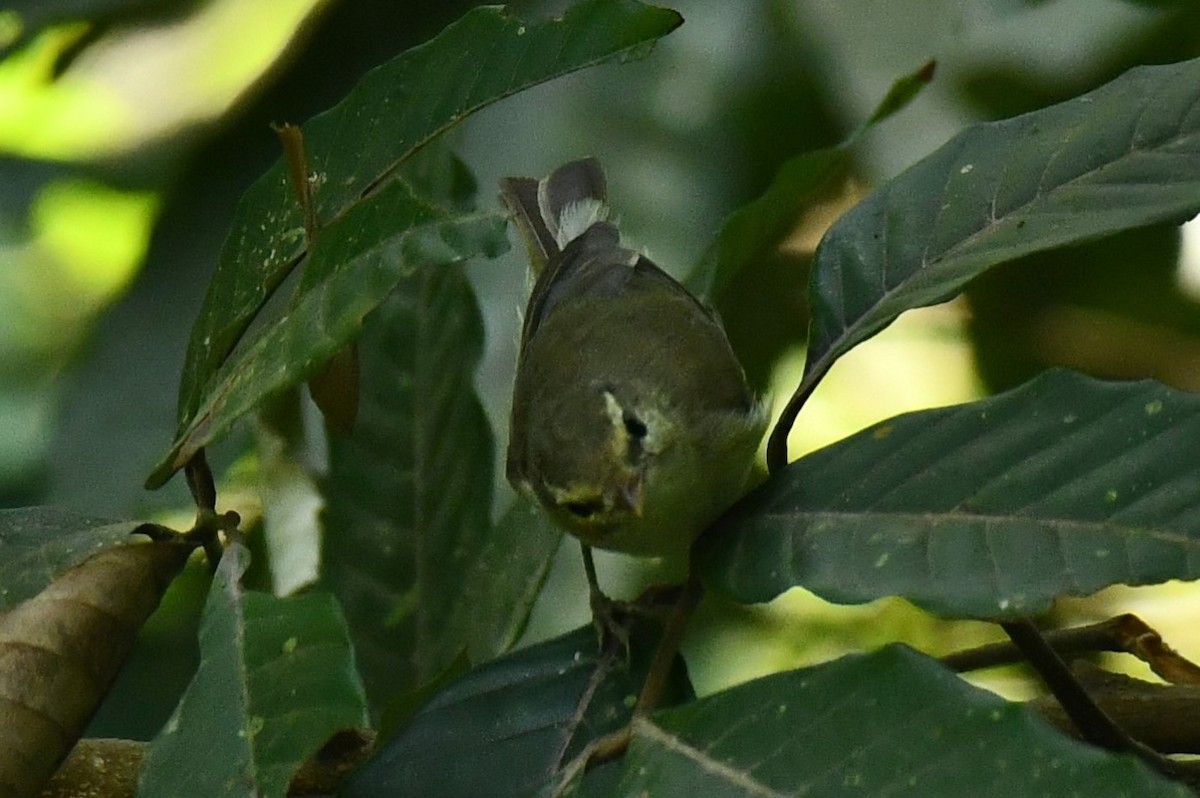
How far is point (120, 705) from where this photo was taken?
1.59m

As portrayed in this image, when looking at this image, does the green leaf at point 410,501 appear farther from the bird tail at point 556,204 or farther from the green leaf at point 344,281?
the green leaf at point 344,281

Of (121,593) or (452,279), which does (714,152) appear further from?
(121,593)

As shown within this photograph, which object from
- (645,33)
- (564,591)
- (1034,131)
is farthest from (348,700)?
(564,591)

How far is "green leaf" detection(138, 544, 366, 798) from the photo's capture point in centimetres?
53

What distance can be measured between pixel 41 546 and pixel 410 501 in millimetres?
452

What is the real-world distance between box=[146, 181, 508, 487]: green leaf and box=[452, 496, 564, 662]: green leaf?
35cm

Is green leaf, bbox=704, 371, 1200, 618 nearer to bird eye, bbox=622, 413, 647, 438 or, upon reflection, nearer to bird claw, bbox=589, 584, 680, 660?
bird claw, bbox=589, 584, 680, 660

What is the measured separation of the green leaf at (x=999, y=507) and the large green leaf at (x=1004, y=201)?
9cm

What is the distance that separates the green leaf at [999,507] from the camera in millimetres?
526

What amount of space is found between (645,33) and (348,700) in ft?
1.27

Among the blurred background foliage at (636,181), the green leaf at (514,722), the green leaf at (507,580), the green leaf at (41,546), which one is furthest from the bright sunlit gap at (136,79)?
the green leaf at (514,722)

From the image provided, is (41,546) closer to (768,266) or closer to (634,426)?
(634,426)

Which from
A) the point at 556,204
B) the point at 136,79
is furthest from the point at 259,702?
the point at 136,79

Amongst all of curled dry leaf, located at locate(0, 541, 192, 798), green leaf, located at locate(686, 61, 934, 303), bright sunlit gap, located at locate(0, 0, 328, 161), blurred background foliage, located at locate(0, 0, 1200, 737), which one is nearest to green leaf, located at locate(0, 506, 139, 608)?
curled dry leaf, located at locate(0, 541, 192, 798)
